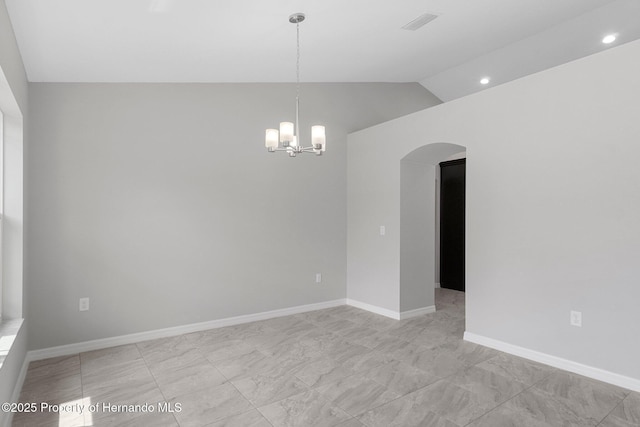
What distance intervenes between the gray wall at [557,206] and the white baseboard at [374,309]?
105 centimetres

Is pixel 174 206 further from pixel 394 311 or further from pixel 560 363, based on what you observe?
pixel 560 363

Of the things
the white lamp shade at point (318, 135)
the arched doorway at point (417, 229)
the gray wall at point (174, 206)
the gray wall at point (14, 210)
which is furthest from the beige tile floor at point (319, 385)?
the white lamp shade at point (318, 135)

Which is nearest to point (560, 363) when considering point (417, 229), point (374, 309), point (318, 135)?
point (417, 229)

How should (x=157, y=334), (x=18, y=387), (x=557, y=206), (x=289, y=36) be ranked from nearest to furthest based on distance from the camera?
(x=18, y=387), (x=557, y=206), (x=289, y=36), (x=157, y=334)

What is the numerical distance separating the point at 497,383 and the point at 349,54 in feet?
11.1

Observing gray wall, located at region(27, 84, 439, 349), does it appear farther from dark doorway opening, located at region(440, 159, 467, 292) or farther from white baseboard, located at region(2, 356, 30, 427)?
dark doorway opening, located at region(440, 159, 467, 292)

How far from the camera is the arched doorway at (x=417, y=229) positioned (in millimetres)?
4629

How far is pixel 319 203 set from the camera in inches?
201

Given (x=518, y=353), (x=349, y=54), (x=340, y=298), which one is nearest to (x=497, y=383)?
(x=518, y=353)

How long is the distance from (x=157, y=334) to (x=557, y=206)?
13.1ft

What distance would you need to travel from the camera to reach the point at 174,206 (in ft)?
13.4

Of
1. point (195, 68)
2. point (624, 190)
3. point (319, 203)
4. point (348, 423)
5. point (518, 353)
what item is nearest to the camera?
point (348, 423)

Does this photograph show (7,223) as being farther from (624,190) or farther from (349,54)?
(624,190)

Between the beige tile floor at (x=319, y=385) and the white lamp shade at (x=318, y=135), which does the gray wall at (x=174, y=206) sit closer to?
the beige tile floor at (x=319, y=385)
